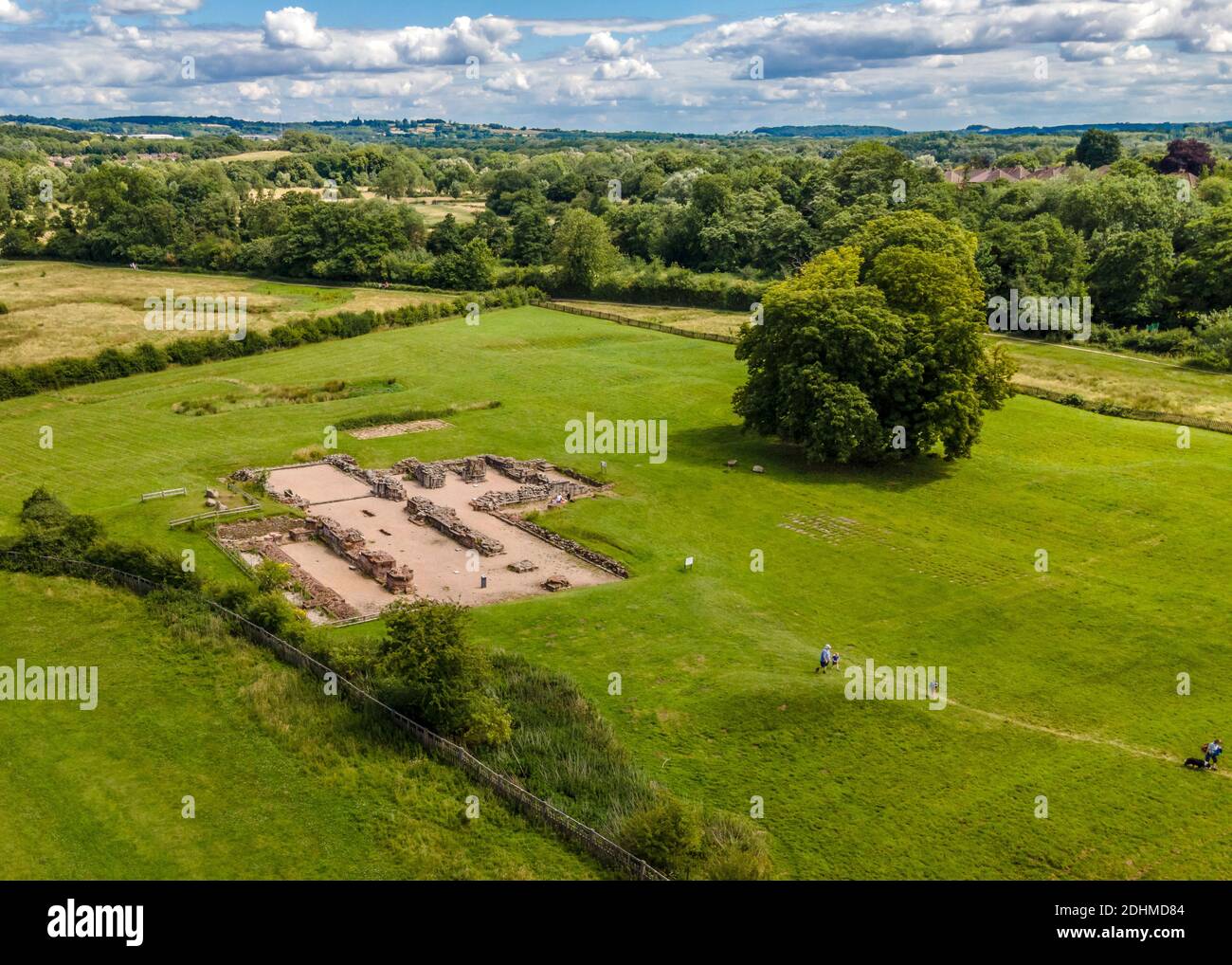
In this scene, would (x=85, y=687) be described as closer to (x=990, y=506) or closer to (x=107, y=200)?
(x=990, y=506)

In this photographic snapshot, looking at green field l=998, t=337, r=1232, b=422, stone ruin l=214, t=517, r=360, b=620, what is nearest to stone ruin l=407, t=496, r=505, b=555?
stone ruin l=214, t=517, r=360, b=620

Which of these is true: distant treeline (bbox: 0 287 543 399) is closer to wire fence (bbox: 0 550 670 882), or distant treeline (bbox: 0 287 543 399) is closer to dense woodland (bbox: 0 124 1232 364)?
dense woodland (bbox: 0 124 1232 364)

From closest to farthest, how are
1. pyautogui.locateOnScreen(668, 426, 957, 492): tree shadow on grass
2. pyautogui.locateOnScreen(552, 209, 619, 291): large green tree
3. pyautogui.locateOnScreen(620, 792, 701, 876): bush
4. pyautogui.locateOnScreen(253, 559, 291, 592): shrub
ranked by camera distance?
pyautogui.locateOnScreen(620, 792, 701, 876): bush → pyautogui.locateOnScreen(253, 559, 291, 592): shrub → pyautogui.locateOnScreen(668, 426, 957, 492): tree shadow on grass → pyautogui.locateOnScreen(552, 209, 619, 291): large green tree

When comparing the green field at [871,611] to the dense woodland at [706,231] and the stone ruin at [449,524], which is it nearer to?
the stone ruin at [449,524]

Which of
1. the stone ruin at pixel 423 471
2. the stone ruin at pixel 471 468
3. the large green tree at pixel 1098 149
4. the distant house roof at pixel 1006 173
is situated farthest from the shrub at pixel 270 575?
the large green tree at pixel 1098 149

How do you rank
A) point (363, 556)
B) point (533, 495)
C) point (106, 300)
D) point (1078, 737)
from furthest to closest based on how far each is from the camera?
1. point (106, 300)
2. point (533, 495)
3. point (363, 556)
4. point (1078, 737)

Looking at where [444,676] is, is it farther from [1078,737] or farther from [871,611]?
[1078,737]

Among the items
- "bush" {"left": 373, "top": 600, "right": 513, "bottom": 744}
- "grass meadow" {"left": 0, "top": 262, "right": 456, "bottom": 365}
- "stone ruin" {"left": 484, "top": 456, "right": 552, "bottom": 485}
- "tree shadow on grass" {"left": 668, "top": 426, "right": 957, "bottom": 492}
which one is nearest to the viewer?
"bush" {"left": 373, "top": 600, "right": 513, "bottom": 744}

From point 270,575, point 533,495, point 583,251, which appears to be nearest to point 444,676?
point 270,575
